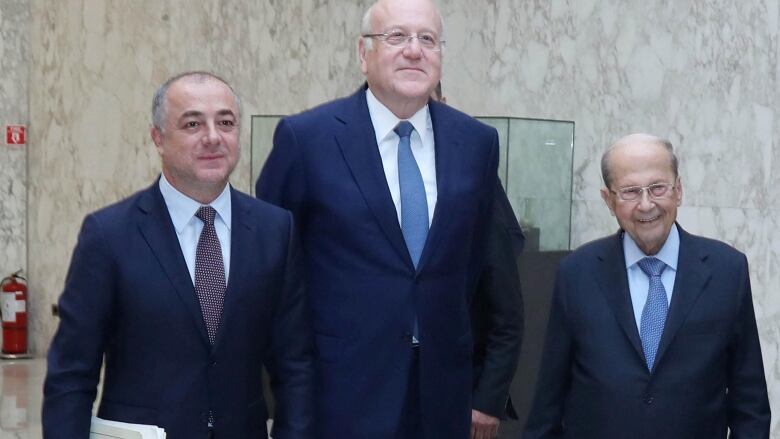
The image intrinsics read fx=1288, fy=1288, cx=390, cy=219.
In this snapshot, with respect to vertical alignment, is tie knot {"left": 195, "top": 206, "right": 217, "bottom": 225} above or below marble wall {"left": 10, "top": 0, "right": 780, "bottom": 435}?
below

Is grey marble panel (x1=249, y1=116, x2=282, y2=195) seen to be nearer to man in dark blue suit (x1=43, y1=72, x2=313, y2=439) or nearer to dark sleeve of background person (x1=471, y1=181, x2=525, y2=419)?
dark sleeve of background person (x1=471, y1=181, x2=525, y2=419)

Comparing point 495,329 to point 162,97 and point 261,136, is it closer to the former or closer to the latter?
Result: point 162,97

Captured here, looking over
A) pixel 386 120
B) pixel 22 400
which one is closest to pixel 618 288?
pixel 386 120

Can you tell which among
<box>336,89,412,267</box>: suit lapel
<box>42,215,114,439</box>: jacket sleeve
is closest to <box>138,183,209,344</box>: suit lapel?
<box>42,215,114,439</box>: jacket sleeve

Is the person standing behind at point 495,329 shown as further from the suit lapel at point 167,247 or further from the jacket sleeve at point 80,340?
the jacket sleeve at point 80,340

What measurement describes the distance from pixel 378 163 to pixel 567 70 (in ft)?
13.5

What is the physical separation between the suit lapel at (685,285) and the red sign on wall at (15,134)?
9505mm

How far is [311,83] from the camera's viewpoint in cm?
955

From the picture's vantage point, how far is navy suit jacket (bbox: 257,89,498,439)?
11.8ft

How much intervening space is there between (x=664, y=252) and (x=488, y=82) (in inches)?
A: 177

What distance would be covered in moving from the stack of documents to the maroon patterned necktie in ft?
0.95

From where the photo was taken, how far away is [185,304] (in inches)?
128

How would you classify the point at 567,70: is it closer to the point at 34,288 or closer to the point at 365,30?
the point at 365,30

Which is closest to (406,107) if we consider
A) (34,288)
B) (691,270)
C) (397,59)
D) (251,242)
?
(397,59)
